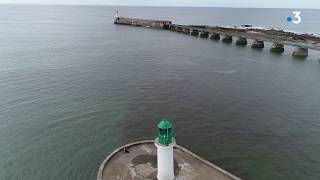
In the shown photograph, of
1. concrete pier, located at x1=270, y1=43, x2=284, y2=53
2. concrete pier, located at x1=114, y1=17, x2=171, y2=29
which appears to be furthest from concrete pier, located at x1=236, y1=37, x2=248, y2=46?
concrete pier, located at x1=114, y1=17, x2=171, y2=29

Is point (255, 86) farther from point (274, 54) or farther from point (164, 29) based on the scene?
point (164, 29)

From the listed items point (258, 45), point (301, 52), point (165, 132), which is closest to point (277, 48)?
point (258, 45)

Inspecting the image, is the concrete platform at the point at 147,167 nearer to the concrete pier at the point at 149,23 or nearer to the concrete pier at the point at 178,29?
the concrete pier at the point at 178,29

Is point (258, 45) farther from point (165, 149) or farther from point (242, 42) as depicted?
point (165, 149)

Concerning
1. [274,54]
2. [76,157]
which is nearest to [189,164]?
[76,157]

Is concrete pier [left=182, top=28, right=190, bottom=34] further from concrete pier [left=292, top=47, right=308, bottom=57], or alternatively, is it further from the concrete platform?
the concrete platform

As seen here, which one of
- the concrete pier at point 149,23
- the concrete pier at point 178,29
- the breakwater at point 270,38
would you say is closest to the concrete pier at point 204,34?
the breakwater at point 270,38
